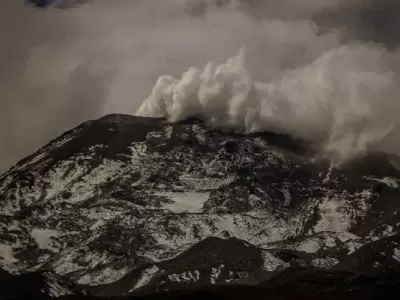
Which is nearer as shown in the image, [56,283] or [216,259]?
[56,283]

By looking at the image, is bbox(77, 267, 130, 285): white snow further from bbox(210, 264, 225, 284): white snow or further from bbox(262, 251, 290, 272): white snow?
bbox(262, 251, 290, 272): white snow

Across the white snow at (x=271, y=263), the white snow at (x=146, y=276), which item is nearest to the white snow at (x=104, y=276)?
the white snow at (x=146, y=276)

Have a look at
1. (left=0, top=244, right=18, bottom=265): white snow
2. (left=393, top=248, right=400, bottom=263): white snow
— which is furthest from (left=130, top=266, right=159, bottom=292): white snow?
(left=393, top=248, right=400, bottom=263): white snow

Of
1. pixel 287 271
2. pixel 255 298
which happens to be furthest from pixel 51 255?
pixel 255 298

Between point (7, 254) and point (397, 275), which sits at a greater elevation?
point (7, 254)

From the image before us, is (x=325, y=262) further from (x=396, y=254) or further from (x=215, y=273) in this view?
(x=215, y=273)

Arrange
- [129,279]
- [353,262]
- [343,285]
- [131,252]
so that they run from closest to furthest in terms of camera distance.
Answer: [343,285] → [129,279] → [353,262] → [131,252]

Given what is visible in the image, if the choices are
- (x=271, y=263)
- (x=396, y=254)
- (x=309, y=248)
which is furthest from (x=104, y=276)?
(x=396, y=254)

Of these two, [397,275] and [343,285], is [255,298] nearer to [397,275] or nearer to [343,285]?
[343,285]

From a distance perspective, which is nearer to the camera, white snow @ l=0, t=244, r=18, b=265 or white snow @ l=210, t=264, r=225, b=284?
white snow @ l=210, t=264, r=225, b=284

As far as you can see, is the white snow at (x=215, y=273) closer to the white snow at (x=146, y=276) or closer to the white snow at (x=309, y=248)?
the white snow at (x=146, y=276)

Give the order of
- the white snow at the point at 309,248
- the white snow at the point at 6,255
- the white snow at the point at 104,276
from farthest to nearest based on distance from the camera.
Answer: the white snow at the point at 309,248 < the white snow at the point at 6,255 < the white snow at the point at 104,276
